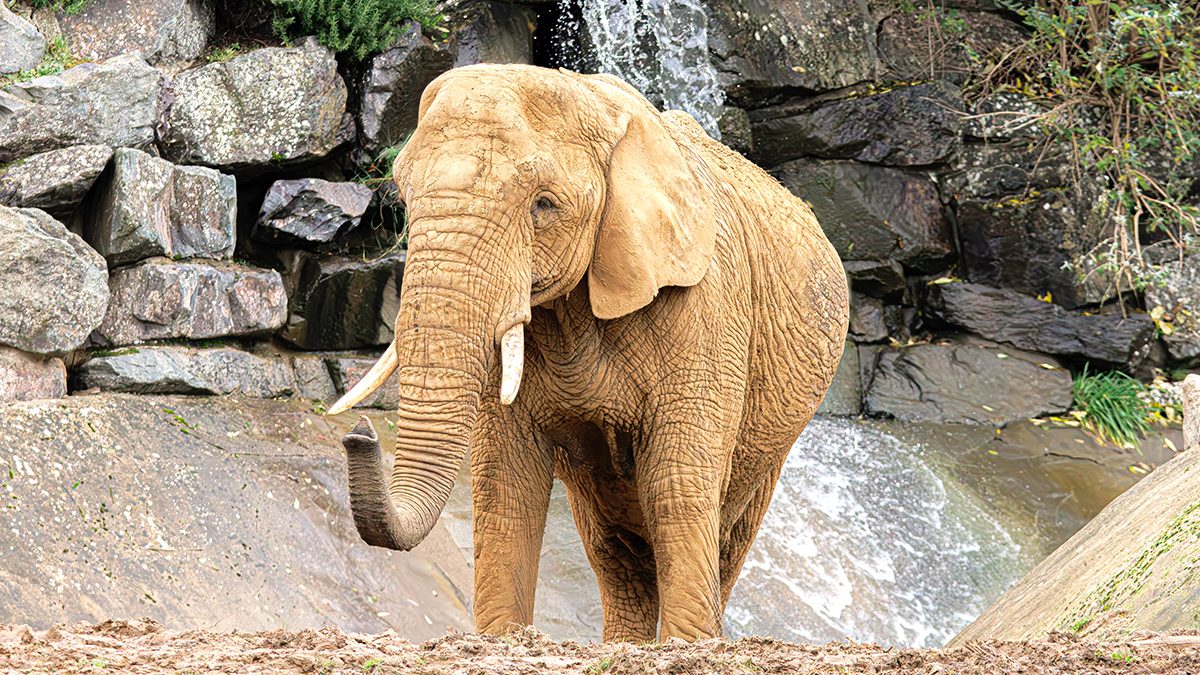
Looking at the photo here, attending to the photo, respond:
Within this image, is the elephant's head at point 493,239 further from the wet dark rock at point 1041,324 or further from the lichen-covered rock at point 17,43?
the wet dark rock at point 1041,324

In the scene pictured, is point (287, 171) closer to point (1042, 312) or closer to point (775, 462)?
point (775, 462)

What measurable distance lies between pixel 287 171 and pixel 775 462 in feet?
18.3

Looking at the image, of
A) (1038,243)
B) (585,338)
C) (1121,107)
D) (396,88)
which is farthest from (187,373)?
(1121,107)

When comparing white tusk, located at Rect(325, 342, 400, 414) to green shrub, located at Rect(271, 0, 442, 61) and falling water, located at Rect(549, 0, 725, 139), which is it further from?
falling water, located at Rect(549, 0, 725, 139)

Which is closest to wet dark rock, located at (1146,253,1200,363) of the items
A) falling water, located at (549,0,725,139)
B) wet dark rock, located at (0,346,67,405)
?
falling water, located at (549,0,725,139)

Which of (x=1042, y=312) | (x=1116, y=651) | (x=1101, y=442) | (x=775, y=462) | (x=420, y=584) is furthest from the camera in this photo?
(x=1042, y=312)

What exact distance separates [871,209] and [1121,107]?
2.61 metres

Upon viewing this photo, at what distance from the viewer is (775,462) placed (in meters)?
5.01

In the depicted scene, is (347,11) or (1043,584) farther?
(347,11)

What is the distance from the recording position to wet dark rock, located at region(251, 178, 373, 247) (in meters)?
8.69

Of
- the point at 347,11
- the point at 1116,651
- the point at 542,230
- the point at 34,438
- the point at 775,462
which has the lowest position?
the point at 34,438

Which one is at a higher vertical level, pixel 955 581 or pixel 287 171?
pixel 287 171

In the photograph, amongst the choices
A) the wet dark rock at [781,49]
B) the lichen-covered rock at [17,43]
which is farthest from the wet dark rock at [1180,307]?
the lichen-covered rock at [17,43]

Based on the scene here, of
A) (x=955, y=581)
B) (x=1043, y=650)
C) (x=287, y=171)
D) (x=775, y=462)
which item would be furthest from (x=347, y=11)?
(x=1043, y=650)
